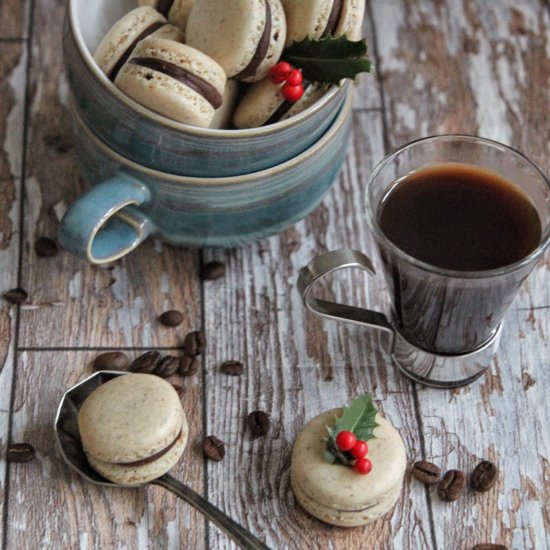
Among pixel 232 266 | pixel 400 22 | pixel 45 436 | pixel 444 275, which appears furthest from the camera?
pixel 400 22

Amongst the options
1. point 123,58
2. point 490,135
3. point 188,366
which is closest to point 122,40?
point 123,58

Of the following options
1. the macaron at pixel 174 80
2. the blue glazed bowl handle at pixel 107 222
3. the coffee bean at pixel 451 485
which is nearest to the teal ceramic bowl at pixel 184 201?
the blue glazed bowl handle at pixel 107 222

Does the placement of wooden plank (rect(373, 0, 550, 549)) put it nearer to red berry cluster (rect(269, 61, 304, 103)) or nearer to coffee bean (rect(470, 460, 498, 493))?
coffee bean (rect(470, 460, 498, 493))

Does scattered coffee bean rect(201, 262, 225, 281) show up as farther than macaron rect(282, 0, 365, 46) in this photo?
Yes

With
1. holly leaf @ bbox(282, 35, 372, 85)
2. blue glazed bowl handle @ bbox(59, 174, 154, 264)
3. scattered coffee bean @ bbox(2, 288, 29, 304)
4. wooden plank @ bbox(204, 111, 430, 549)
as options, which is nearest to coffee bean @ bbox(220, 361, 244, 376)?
wooden plank @ bbox(204, 111, 430, 549)

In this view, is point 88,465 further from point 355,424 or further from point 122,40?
point 122,40

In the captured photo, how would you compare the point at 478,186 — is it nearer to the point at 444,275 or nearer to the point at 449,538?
the point at 444,275

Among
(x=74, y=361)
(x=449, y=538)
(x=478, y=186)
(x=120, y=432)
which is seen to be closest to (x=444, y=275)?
(x=478, y=186)
